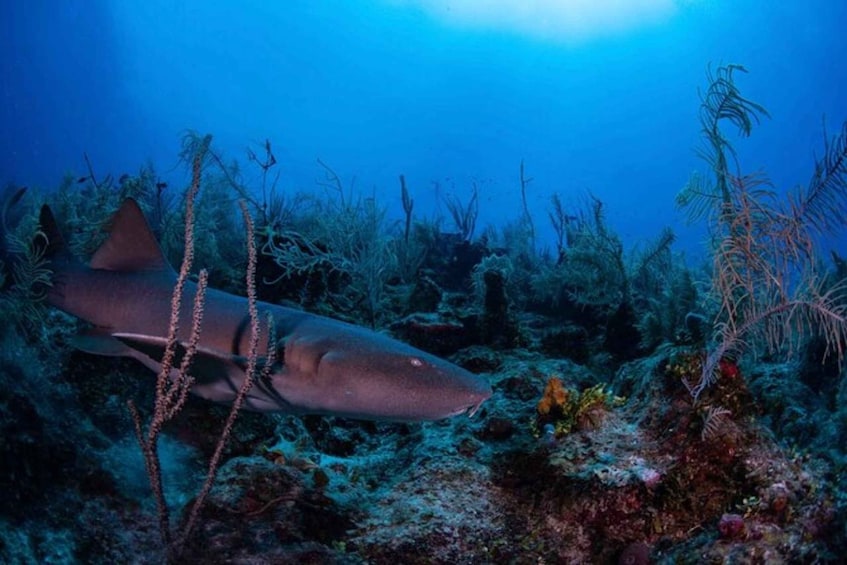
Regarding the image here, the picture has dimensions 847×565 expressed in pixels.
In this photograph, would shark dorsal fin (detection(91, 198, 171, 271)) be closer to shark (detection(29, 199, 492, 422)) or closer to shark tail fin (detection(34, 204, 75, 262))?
shark (detection(29, 199, 492, 422))

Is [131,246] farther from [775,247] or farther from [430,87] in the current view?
[430,87]

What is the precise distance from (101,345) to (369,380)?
2.05 m

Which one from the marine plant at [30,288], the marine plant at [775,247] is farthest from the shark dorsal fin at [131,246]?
the marine plant at [775,247]

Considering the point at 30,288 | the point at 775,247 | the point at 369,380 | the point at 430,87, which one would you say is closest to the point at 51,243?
the point at 30,288

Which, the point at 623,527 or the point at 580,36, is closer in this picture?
the point at 623,527

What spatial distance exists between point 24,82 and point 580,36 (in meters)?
111

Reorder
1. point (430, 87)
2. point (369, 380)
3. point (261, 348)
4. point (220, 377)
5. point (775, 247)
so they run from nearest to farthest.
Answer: point (369, 380)
point (220, 377)
point (261, 348)
point (775, 247)
point (430, 87)

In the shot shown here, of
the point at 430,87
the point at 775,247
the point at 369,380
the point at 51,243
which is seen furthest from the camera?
the point at 430,87

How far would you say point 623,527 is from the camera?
113 inches

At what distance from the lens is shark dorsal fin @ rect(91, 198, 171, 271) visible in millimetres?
3787

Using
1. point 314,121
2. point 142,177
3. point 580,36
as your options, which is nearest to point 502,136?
point 580,36

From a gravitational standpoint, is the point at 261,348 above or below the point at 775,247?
below

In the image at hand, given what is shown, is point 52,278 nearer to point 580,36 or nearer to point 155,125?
point 580,36

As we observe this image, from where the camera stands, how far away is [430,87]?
5802 inches
